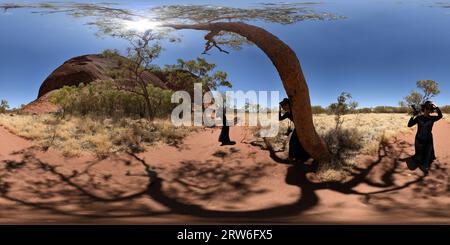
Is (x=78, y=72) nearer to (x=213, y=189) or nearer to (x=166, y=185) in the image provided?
(x=166, y=185)

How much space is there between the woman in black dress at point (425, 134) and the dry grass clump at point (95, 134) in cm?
750

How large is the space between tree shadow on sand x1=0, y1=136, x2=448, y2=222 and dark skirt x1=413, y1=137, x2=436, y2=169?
0.35 meters

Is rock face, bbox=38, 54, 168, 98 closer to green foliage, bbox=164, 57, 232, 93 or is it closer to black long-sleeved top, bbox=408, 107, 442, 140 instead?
green foliage, bbox=164, 57, 232, 93

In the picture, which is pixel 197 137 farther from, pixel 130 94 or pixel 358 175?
pixel 130 94

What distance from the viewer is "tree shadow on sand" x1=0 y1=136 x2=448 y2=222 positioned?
6.50 meters

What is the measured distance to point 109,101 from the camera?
21.3 m

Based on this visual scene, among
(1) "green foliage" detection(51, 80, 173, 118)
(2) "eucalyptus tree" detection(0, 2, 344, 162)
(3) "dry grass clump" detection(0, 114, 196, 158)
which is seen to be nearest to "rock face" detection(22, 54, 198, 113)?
(1) "green foliage" detection(51, 80, 173, 118)

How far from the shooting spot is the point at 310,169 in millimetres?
9203

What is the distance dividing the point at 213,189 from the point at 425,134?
4.86 meters

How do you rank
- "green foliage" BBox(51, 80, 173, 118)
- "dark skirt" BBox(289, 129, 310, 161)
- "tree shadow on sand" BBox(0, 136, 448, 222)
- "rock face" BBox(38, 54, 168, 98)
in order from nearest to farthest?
"tree shadow on sand" BBox(0, 136, 448, 222)
"dark skirt" BBox(289, 129, 310, 161)
"green foliage" BBox(51, 80, 173, 118)
"rock face" BBox(38, 54, 168, 98)

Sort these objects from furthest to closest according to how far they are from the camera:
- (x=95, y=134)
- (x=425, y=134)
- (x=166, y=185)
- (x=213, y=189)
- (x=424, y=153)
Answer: (x=95, y=134), (x=424, y=153), (x=425, y=134), (x=166, y=185), (x=213, y=189)

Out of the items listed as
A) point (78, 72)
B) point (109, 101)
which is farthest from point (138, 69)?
point (78, 72)

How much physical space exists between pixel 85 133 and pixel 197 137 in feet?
13.0

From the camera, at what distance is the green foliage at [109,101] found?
2041cm
